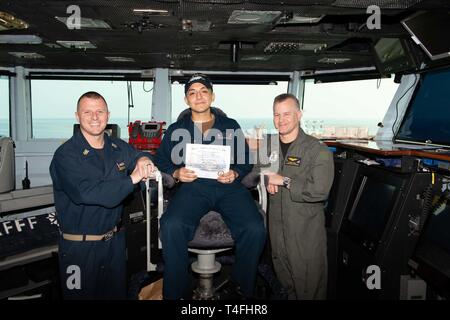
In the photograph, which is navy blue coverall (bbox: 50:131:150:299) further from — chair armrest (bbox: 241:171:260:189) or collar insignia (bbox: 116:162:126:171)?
chair armrest (bbox: 241:171:260:189)

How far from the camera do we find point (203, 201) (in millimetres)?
2281

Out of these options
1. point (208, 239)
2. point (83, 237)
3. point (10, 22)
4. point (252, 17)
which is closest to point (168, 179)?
point (208, 239)

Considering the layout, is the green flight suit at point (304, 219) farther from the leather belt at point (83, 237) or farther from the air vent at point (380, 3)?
the air vent at point (380, 3)

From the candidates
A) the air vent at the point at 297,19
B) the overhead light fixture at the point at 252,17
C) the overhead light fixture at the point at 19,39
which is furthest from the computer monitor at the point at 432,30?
the overhead light fixture at the point at 19,39

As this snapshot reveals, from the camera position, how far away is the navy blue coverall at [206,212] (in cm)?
206

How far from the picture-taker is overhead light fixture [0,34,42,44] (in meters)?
4.72

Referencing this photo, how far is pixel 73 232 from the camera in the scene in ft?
7.12

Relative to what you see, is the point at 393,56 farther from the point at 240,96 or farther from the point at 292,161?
the point at 240,96

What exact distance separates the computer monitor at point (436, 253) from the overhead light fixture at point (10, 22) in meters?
4.49
